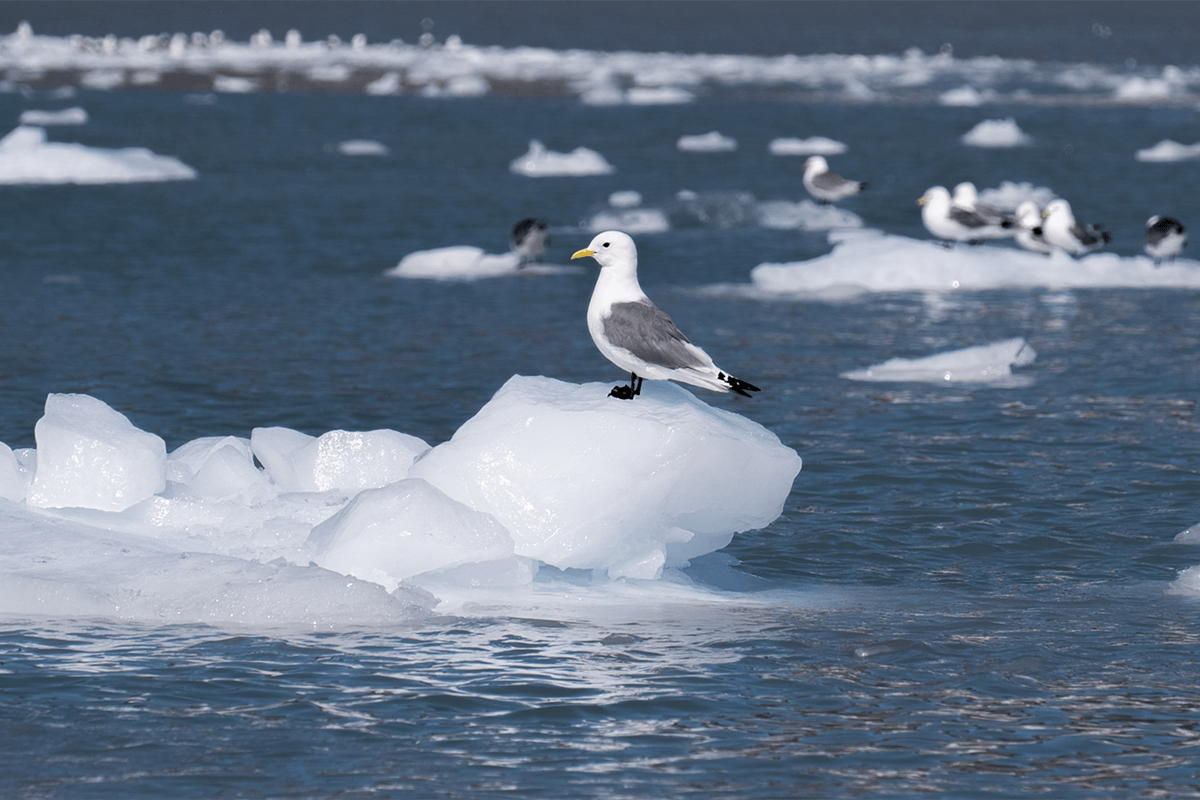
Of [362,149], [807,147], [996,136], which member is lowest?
[362,149]

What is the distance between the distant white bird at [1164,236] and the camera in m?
20.1

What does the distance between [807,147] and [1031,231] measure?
14718mm

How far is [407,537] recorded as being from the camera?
8.26m

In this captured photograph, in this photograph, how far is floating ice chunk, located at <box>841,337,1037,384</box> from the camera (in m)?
15.0

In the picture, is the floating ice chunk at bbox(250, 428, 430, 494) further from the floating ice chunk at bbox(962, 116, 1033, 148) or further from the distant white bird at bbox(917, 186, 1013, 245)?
the floating ice chunk at bbox(962, 116, 1033, 148)

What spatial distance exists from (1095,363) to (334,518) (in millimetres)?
9212

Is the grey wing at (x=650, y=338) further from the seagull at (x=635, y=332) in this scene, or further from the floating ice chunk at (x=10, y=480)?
the floating ice chunk at (x=10, y=480)

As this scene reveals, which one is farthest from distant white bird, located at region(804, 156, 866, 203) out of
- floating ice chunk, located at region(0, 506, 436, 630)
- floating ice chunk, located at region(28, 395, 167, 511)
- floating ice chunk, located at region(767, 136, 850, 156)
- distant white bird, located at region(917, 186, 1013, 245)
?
floating ice chunk, located at region(0, 506, 436, 630)

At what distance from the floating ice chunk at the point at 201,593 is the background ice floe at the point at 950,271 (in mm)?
12264

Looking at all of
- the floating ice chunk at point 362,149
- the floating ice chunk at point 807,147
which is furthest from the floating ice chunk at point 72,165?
the floating ice chunk at point 807,147

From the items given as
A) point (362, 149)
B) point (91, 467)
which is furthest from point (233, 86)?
point (91, 467)

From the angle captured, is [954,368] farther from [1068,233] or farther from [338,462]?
[1068,233]

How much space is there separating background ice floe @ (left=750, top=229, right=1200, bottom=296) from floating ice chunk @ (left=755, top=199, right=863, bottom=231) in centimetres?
436

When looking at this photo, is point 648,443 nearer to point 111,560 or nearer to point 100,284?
point 111,560
